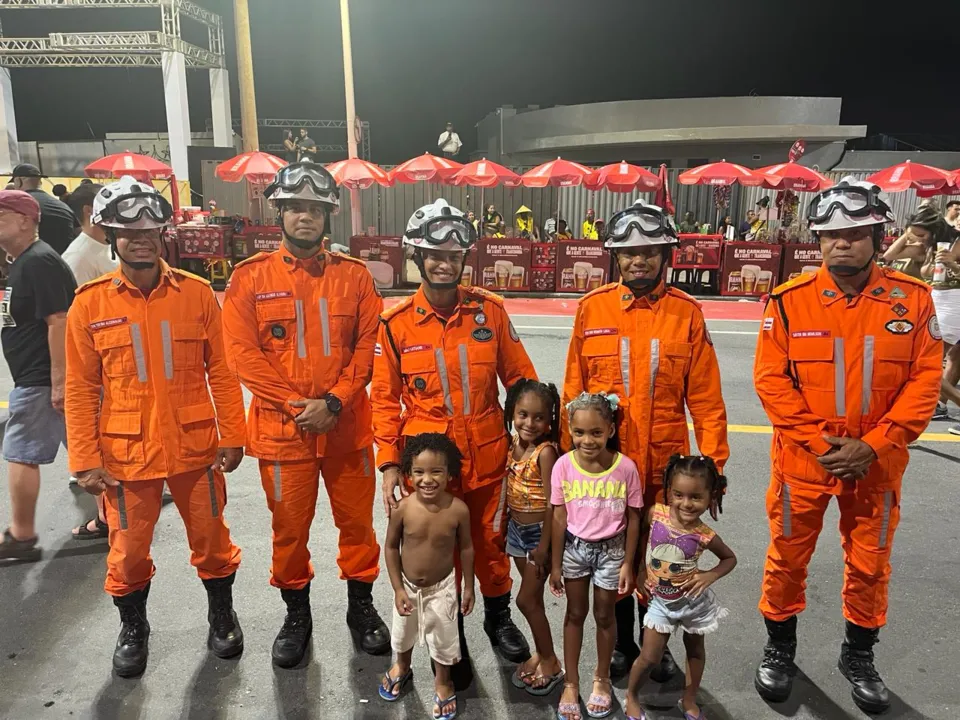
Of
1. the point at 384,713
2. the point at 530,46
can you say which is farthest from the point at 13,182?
the point at 530,46

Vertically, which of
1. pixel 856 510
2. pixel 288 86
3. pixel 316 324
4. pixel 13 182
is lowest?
pixel 856 510

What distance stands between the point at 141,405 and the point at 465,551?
5.32ft

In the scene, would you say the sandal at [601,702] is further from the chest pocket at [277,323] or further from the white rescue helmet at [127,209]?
the white rescue helmet at [127,209]

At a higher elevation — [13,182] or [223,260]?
[13,182]

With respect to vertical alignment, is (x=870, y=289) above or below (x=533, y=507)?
above

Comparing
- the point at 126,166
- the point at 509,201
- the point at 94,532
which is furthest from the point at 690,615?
the point at 509,201

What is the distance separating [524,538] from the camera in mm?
3129

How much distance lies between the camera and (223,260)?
51.5ft

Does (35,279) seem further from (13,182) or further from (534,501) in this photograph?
(13,182)

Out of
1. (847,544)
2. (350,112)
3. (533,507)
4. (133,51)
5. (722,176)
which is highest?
(133,51)

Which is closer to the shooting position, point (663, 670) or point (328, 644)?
point (663, 670)

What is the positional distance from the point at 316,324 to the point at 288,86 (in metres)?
42.7

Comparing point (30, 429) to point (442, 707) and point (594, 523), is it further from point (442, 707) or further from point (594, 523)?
point (594, 523)

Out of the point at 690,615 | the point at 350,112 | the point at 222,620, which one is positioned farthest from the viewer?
the point at 350,112
